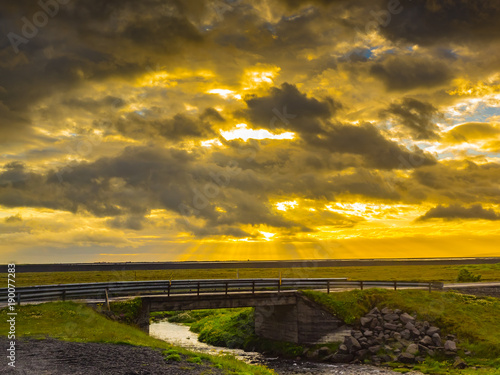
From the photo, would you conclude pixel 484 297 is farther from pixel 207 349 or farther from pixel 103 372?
pixel 103 372

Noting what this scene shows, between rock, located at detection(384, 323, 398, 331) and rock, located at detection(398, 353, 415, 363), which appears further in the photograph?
rock, located at detection(384, 323, 398, 331)

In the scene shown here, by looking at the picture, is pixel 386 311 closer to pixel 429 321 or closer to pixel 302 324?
pixel 429 321

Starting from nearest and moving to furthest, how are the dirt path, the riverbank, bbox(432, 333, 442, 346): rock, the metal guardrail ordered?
the dirt path
the riverbank
the metal guardrail
bbox(432, 333, 442, 346): rock

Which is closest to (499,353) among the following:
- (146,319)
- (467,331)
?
(467,331)

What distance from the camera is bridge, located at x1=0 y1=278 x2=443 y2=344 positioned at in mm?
34969

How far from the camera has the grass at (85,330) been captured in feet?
77.3

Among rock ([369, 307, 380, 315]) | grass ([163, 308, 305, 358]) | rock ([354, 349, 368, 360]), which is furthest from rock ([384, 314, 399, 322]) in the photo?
grass ([163, 308, 305, 358])

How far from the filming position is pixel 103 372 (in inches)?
715

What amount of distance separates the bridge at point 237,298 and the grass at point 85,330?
223 centimetres

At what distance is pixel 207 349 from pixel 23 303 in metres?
17.1

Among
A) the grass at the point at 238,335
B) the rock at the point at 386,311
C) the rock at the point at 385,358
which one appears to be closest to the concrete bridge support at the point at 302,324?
the grass at the point at 238,335

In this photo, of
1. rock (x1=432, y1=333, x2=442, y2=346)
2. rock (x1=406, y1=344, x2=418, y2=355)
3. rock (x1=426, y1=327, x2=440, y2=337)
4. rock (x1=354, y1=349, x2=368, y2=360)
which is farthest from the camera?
rock (x1=426, y1=327, x2=440, y2=337)

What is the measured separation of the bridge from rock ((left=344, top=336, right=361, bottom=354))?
2.08 meters

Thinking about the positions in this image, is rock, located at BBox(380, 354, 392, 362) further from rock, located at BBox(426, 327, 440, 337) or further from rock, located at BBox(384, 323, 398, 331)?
rock, located at BBox(426, 327, 440, 337)
